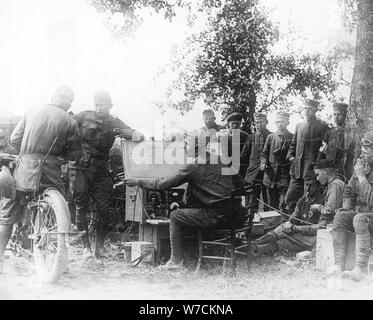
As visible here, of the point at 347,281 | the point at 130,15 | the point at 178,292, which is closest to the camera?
the point at 178,292

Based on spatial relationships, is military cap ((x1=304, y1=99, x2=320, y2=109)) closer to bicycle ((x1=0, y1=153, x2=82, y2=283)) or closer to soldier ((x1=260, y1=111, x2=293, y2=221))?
soldier ((x1=260, y1=111, x2=293, y2=221))

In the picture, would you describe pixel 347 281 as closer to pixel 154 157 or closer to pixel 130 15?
pixel 154 157

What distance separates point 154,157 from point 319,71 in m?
3.25

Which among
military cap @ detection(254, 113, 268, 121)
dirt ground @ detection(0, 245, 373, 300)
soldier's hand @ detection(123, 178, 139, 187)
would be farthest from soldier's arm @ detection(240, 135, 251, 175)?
soldier's hand @ detection(123, 178, 139, 187)

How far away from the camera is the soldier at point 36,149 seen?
16.6 feet

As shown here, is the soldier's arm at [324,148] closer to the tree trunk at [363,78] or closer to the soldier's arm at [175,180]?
the tree trunk at [363,78]

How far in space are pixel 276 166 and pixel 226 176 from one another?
118 inches

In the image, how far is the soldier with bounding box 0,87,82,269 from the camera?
505cm

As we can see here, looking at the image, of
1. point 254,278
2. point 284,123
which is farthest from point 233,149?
point 254,278

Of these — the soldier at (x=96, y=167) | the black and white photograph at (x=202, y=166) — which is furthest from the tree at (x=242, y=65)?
the soldier at (x=96, y=167)

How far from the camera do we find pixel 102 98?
21.7 feet

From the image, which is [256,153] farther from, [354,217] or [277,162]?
[354,217]

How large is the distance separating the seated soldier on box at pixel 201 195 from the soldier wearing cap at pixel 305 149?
7.71ft

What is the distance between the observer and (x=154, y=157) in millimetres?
6332
